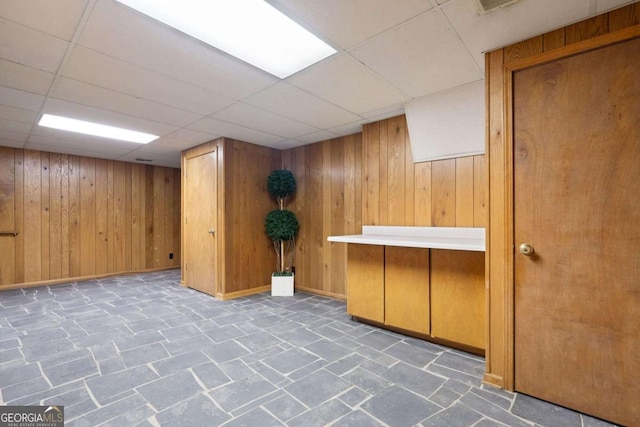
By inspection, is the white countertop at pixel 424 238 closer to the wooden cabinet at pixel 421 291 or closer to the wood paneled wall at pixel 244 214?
the wooden cabinet at pixel 421 291

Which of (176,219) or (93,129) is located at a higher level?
(93,129)

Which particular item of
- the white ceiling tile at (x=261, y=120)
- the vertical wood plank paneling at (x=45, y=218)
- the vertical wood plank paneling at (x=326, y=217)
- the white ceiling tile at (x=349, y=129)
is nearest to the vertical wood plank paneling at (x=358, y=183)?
the white ceiling tile at (x=349, y=129)

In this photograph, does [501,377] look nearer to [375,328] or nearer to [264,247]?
[375,328]

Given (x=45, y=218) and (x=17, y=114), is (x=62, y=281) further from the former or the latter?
(x=17, y=114)

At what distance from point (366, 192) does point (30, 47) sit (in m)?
3.22

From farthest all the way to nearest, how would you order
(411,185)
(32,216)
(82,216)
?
(82,216) < (32,216) < (411,185)

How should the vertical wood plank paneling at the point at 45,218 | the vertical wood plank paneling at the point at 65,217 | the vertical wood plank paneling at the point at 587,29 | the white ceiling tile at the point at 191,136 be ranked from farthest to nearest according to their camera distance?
1. the vertical wood plank paneling at the point at 65,217
2. the vertical wood plank paneling at the point at 45,218
3. the white ceiling tile at the point at 191,136
4. the vertical wood plank paneling at the point at 587,29

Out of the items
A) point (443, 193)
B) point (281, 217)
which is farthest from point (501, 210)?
point (281, 217)

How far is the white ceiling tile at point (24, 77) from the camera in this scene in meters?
2.20

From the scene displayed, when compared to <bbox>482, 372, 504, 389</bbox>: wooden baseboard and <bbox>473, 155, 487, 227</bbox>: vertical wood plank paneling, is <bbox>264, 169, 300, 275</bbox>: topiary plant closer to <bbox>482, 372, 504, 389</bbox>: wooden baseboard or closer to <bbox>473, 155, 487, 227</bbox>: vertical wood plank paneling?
<bbox>473, 155, 487, 227</bbox>: vertical wood plank paneling

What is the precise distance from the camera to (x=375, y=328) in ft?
10.1

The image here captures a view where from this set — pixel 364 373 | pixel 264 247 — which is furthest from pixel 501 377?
pixel 264 247

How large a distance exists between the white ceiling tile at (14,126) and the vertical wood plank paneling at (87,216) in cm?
180

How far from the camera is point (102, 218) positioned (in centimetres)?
579
